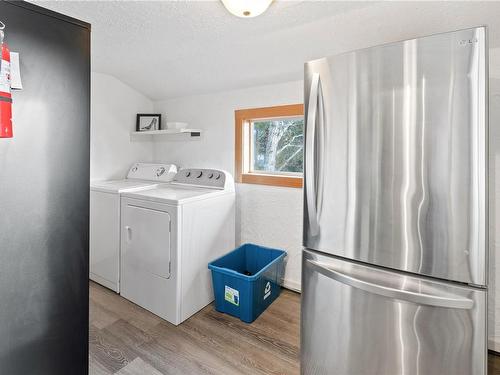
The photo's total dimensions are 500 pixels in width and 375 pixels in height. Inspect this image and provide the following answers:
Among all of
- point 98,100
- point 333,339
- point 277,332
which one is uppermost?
point 98,100

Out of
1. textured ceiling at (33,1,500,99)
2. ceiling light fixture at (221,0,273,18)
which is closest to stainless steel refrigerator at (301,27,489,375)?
ceiling light fixture at (221,0,273,18)

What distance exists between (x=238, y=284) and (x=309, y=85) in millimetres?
1407

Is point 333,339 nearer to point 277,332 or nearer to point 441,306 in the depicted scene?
point 441,306

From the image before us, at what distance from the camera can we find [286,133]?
2.54 m

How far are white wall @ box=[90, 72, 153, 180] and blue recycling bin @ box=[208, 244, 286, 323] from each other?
1.63 meters

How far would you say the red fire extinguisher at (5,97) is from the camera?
2.46ft

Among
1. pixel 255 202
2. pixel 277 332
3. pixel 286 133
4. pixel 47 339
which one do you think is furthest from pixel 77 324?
pixel 286 133

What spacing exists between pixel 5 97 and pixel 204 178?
1.86 m

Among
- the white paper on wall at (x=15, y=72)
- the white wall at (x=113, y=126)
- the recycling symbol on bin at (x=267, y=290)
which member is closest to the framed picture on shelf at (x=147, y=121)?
the white wall at (x=113, y=126)

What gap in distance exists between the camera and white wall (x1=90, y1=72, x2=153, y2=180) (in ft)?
9.40

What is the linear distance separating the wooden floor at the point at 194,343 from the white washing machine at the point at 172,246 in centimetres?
13

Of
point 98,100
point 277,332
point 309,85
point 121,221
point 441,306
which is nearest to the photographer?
point 441,306

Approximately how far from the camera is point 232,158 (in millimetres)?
2715

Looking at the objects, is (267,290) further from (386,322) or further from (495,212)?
(495,212)
